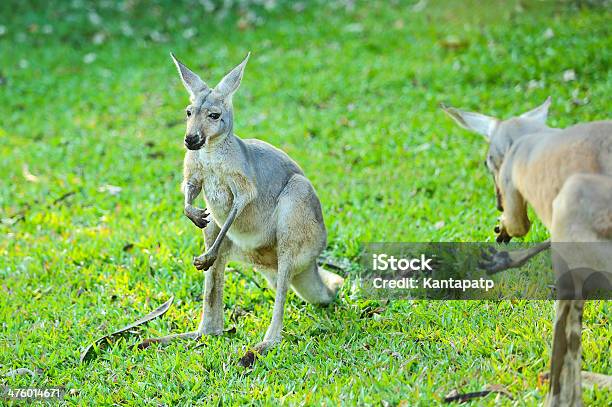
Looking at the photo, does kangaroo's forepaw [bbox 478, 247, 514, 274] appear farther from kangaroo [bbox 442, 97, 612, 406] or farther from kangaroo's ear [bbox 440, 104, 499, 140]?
kangaroo's ear [bbox 440, 104, 499, 140]

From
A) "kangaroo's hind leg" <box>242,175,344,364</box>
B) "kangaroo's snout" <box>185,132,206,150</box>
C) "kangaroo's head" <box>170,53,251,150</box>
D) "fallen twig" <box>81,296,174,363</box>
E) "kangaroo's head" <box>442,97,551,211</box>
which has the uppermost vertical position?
"kangaroo's head" <box>170,53,251,150</box>

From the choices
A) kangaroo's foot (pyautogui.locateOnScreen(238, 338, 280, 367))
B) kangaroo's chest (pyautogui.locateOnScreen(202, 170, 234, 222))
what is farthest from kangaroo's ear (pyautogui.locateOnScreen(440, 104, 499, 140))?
kangaroo's foot (pyautogui.locateOnScreen(238, 338, 280, 367))

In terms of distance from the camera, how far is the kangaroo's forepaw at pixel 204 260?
3.96m

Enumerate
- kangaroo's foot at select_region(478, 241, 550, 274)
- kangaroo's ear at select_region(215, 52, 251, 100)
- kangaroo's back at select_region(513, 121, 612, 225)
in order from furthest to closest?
kangaroo's ear at select_region(215, 52, 251, 100), kangaroo's foot at select_region(478, 241, 550, 274), kangaroo's back at select_region(513, 121, 612, 225)

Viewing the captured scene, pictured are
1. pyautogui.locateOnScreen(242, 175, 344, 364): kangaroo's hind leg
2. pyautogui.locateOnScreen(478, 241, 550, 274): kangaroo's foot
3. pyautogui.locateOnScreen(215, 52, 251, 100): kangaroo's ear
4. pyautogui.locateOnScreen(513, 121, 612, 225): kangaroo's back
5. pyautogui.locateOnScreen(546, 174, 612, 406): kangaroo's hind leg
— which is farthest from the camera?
pyautogui.locateOnScreen(242, 175, 344, 364): kangaroo's hind leg

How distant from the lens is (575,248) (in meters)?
3.00

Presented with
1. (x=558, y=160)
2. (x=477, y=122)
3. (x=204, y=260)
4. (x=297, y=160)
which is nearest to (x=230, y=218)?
Answer: (x=204, y=260)

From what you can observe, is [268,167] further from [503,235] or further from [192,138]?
[503,235]

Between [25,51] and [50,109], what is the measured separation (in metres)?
2.33

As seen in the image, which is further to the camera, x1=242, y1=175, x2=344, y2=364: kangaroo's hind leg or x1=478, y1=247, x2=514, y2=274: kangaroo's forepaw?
x1=242, y1=175, x2=344, y2=364: kangaroo's hind leg

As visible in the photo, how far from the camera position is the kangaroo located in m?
2.97

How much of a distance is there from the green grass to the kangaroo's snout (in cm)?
107

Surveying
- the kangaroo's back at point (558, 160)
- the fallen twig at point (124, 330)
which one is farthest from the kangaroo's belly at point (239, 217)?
the kangaroo's back at point (558, 160)

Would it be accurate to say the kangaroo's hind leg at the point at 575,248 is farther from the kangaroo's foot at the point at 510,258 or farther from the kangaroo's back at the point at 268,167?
the kangaroo's back at the point at 268,167
